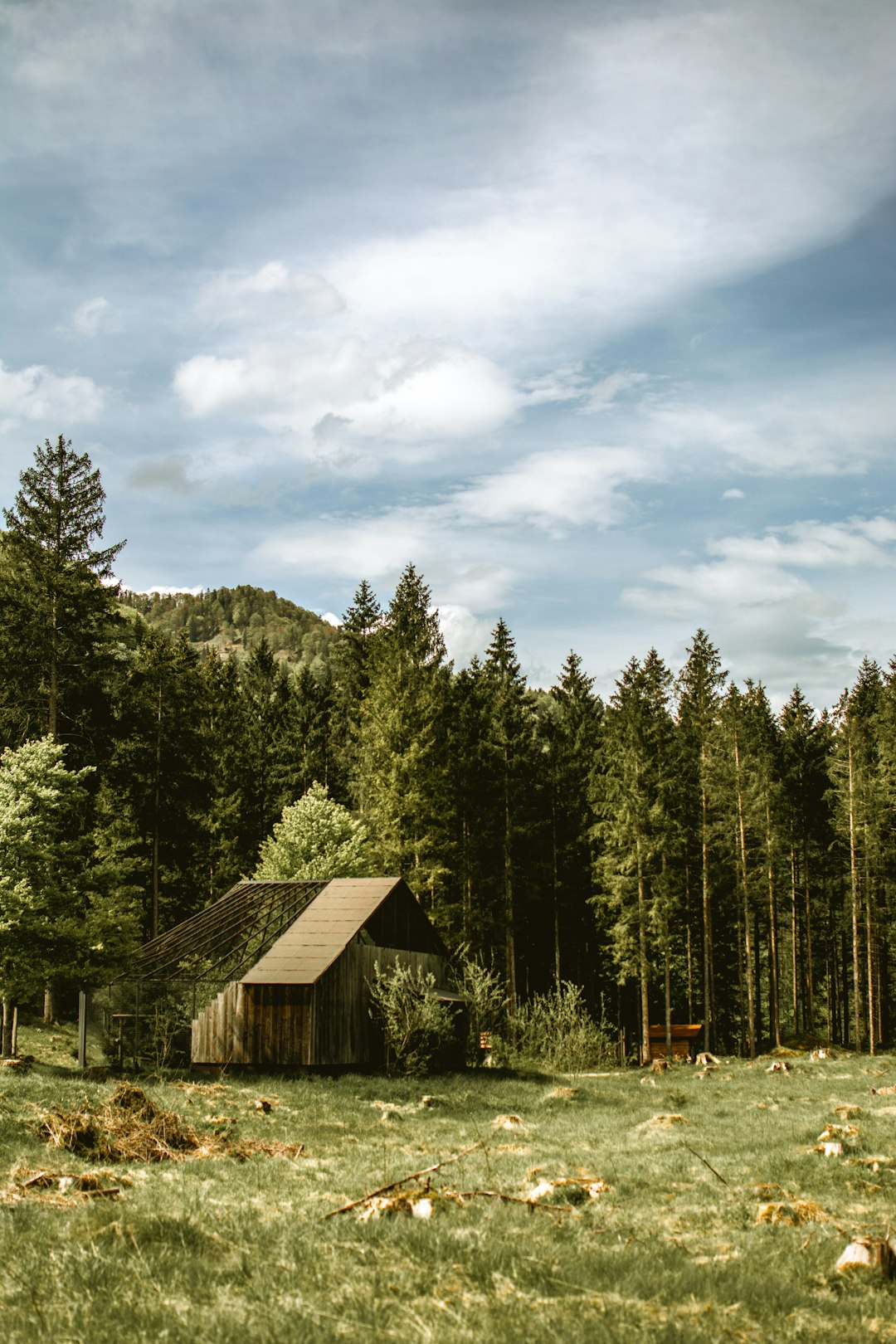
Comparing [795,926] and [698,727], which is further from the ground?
[698,727]

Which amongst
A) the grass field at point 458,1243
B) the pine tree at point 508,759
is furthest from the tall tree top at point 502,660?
the grass field at point 458,1243

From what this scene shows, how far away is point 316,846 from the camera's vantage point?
124 ft

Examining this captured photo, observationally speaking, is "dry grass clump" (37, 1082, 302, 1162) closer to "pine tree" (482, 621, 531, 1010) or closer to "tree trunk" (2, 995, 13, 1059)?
"tree trunk" (2, 995, 13, 1059)

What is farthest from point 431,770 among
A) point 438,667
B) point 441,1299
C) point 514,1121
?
point 441,1299

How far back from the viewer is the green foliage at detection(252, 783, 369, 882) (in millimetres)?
37094

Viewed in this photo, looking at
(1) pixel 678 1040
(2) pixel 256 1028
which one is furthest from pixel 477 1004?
(1) pixel 678 1040

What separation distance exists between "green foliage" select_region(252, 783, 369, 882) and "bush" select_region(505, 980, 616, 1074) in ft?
26.9

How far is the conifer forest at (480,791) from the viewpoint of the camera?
34531mm

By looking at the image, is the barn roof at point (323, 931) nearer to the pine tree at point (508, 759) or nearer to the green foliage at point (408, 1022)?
the green foliage at point (408, 1022)

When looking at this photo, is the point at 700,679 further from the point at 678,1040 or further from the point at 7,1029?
the point at 7,1029

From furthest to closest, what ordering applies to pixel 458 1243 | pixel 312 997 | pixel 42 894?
pixel 312 997 < pixel 42 894 < pixel 458 1243

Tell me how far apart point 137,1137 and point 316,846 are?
929 inches

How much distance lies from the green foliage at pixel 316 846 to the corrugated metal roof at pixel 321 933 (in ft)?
17.9

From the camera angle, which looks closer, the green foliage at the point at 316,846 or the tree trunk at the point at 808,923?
the green foliage at the point at 316,846
